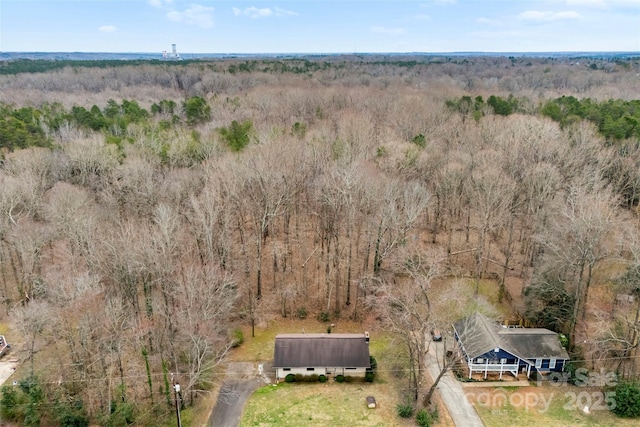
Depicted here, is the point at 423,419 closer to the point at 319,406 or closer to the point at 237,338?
the point at 319,406

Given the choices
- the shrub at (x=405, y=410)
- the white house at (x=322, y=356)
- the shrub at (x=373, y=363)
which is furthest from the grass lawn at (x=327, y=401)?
the white house at (x=322, y=356)

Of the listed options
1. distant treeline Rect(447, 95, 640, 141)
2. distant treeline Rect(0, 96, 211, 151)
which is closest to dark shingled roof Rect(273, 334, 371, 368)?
distant treeline Rect(0, 96, 211, 151)

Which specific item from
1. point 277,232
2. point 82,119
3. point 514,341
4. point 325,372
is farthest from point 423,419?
point 82,119

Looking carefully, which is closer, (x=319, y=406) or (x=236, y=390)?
(x=319, y=406)

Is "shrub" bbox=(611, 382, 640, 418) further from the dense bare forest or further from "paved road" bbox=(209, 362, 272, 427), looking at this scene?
"paved road" bbox=(209, 362, 272, 427)

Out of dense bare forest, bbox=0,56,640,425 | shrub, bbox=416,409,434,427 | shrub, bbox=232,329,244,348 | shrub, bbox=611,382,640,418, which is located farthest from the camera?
shrub, bbox=232,329,244,348

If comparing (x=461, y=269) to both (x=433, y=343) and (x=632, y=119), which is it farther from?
(x=632, y=119)

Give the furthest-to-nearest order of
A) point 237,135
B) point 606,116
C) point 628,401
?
point 606,116
point 237,135
point 628,401
